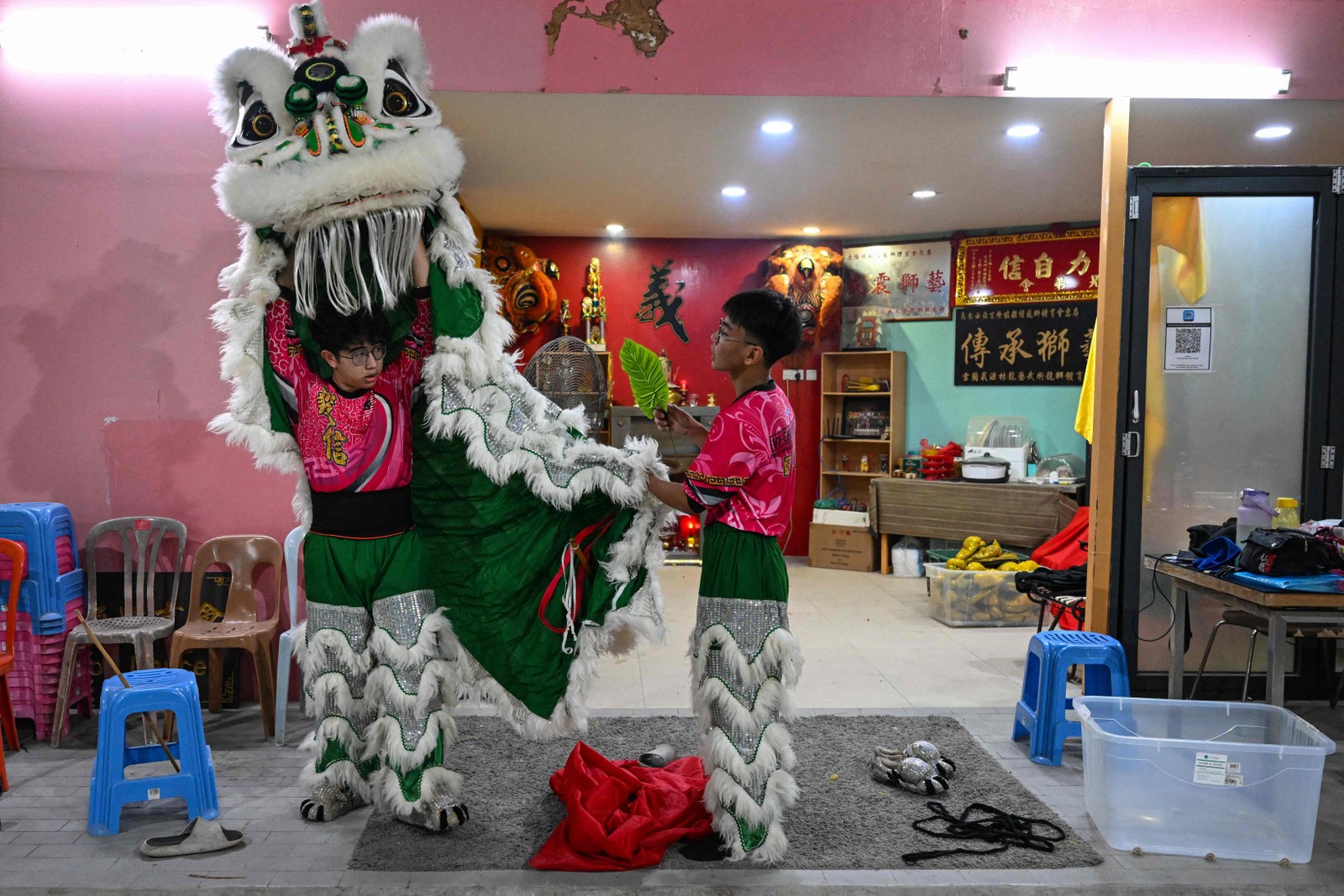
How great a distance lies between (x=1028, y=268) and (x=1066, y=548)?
227 cm

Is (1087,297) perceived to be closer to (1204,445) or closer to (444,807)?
(1204,445)

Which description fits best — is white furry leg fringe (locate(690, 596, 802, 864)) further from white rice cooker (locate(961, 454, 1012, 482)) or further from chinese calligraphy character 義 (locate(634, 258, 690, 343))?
chinese calligraphy character 義 (locate(634, 258, 690, 343))

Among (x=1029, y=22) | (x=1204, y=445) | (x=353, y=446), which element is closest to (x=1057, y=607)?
(x=1204, y=445)

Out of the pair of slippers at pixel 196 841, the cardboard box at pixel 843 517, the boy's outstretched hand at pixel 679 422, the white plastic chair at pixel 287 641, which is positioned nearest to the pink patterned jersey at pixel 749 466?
the boy's outstretched hand at pixel 679 422

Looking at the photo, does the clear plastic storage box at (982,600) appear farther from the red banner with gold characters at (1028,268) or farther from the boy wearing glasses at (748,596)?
the boy wearing glasses at (748,596)

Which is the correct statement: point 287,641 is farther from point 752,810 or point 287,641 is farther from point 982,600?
point 982,600

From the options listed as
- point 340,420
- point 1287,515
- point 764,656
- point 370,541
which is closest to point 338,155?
point 340,420

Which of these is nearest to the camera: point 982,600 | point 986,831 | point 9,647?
point 986,831

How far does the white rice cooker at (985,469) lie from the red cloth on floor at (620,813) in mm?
4061

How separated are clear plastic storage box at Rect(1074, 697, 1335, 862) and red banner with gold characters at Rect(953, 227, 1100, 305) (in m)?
4.49

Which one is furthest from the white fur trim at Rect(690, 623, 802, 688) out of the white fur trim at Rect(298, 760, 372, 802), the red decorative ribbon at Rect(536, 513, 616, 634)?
the white fur trim at Rect(298, 760, 372, 802)

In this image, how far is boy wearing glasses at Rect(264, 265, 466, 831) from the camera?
A: 2.34m

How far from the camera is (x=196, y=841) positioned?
234 cm

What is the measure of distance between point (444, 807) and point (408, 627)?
1.67 feet
